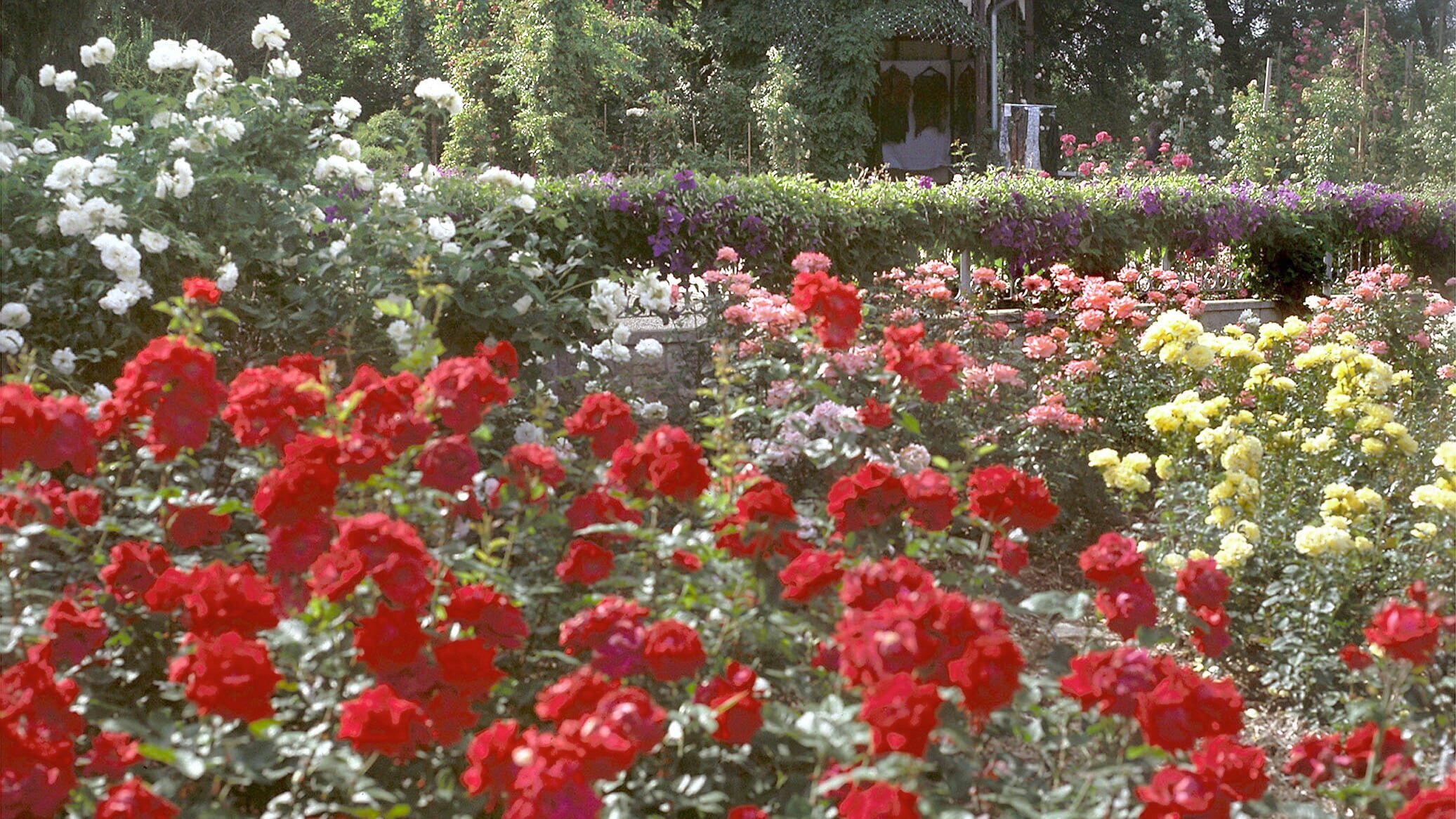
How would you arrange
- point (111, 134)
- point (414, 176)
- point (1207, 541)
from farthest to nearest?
point (414, 176)
point (111, 134)
point (1207, 541)

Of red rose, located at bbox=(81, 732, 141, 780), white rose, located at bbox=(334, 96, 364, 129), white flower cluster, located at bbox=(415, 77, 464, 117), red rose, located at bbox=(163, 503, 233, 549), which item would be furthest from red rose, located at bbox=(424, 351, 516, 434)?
white rose, located at bbox=(334, 96, 364, 129)

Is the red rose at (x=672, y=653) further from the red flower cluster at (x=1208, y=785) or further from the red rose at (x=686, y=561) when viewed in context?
the red flower cluster at (x=1208, y=785)

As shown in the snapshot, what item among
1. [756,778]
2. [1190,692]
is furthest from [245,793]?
[1190,692]

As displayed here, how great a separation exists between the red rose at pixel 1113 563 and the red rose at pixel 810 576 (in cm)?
43

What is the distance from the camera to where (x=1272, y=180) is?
12.6m

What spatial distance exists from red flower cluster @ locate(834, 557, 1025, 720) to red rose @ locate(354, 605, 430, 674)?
0.55 meters

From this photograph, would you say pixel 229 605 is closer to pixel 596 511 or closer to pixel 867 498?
pixel 596 511

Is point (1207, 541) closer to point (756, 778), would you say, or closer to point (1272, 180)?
point (756, 778)

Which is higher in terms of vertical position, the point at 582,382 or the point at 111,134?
the point at 111,134

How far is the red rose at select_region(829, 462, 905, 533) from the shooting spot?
206cm

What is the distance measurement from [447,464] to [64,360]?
1.83 m

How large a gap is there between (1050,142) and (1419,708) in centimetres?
1744

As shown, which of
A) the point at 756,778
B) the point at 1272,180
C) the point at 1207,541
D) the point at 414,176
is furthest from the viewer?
the point at 1272,180

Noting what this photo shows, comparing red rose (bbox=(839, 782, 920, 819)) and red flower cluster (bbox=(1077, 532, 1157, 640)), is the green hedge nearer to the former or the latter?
red flower cluster (bbox=(1077, 532, 1157, 640))
